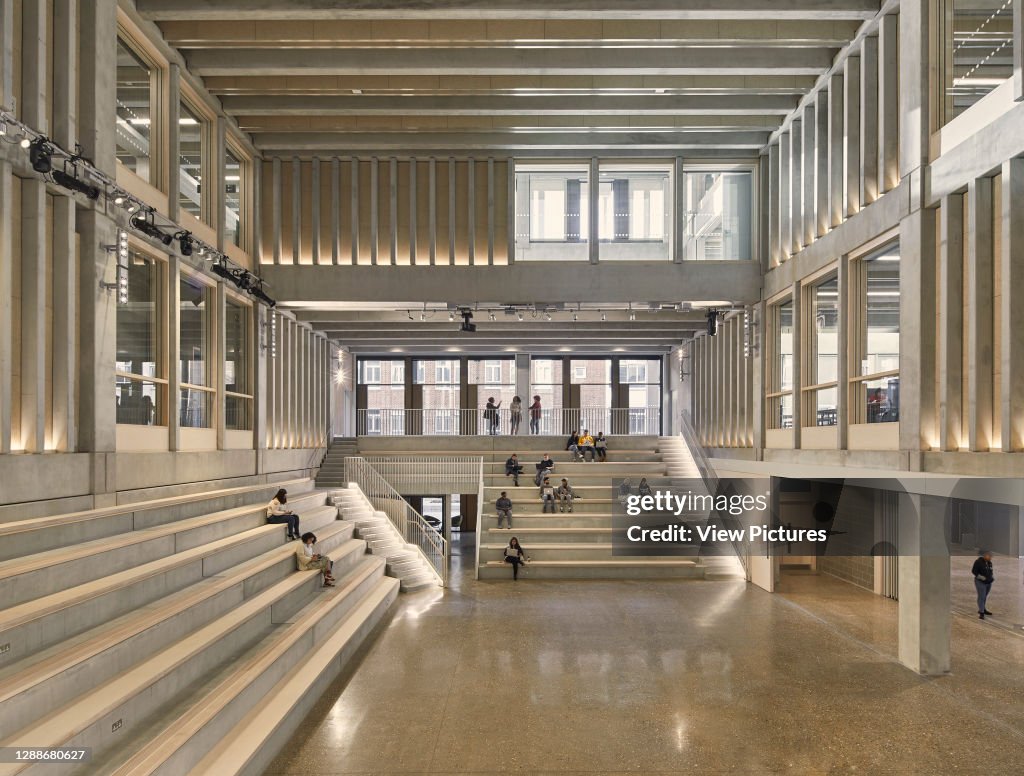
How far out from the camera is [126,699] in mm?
5730

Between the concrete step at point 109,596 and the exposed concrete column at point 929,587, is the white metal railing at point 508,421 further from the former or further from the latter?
the exposed concrete column at point 929,587

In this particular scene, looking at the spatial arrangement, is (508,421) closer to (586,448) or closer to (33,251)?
(586,448)

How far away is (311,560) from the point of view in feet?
38.0

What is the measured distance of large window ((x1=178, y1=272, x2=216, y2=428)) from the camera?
42.6 feet

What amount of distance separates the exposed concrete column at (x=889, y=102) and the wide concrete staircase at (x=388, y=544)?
10961 mm

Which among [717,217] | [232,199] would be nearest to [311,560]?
[232,199]

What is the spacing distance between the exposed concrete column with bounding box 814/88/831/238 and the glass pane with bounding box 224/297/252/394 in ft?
36.2

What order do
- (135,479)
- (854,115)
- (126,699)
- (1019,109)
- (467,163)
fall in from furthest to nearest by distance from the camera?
(467,163) < (854,115) < (135,479) < (1019,109) < (126,699)

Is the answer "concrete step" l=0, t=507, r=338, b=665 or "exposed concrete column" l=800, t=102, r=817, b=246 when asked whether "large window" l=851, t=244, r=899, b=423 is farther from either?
"concrete step" l=0, t=507, r=338, b=665

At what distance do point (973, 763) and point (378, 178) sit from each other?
48.0 feet

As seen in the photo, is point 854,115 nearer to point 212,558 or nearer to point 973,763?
point 973,763

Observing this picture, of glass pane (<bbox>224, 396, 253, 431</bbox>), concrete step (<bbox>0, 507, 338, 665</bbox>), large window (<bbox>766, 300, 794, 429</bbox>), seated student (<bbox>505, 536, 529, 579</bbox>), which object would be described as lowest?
seated student (<bbox>505, 536, 529, 579</bbox>)

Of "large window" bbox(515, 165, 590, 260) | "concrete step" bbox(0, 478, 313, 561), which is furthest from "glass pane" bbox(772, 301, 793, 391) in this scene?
"concrete step" bbox(0, 478, 313, 561)

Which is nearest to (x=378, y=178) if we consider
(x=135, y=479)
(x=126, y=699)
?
(x=135, y=479)
